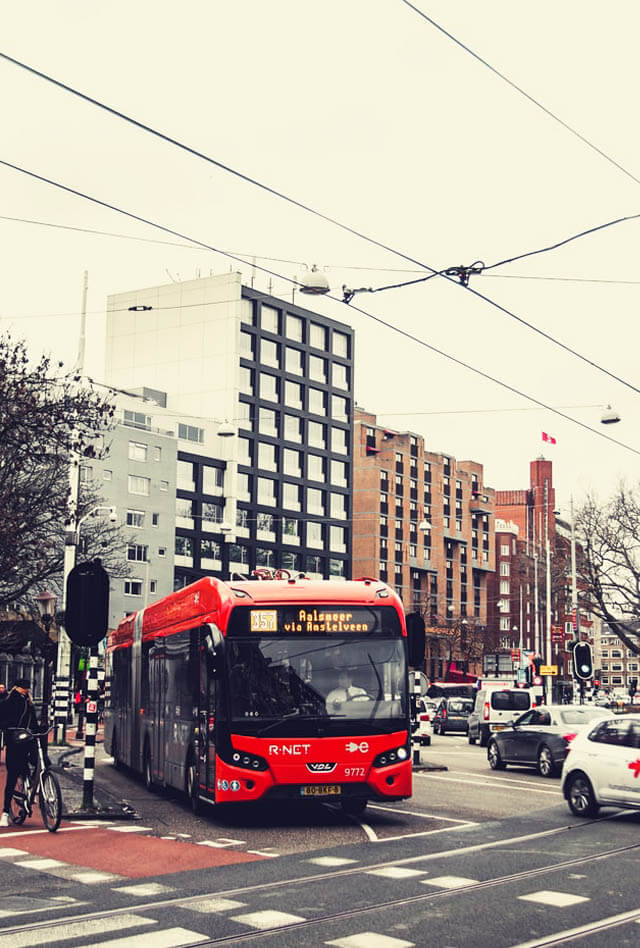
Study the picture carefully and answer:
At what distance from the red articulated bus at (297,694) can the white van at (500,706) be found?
21832 mm

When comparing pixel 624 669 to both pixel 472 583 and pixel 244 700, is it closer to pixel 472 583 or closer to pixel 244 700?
pixel 472 583

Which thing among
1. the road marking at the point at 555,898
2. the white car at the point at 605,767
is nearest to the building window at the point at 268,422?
the white car at the point at 605,767

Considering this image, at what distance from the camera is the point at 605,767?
16203 millimetres

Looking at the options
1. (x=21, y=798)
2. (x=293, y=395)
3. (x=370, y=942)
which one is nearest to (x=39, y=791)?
(x=21, y=798)

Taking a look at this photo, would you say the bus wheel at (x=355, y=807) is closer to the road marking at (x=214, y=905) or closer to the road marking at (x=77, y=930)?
the road marking at (x=214, y=905)

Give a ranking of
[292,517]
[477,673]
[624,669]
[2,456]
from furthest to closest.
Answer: [624,669] → [477,673] → [292,517] → [2,456]

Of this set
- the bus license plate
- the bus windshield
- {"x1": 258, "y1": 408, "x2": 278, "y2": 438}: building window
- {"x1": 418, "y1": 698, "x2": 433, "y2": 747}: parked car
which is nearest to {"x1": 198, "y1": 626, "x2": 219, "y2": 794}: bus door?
the bus windshield

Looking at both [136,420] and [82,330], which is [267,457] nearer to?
[136,420]

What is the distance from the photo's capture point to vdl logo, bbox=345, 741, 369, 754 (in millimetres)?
15211

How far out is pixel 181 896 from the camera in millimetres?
10188

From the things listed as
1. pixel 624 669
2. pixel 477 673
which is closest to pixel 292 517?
pixel 477 673

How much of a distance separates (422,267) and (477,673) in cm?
10361

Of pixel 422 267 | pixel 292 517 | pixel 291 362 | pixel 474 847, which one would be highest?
pixel 291 362

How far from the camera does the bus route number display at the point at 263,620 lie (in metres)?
15.6
